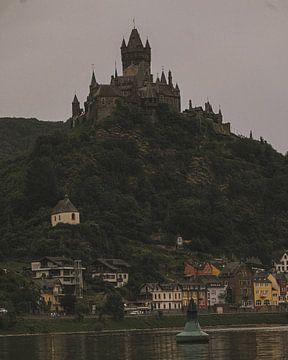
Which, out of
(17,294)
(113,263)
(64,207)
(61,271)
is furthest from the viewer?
(64,207)

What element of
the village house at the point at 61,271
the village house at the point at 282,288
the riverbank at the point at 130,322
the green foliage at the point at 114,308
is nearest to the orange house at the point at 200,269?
the village house at the point at 282,288

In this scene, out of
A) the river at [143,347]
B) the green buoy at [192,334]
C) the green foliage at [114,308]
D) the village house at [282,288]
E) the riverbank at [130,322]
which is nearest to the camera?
the river at [143,347]

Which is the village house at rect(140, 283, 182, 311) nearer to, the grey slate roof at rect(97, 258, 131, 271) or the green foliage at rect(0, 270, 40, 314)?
the grey slate roof at rect(97, 258, 131, 271)

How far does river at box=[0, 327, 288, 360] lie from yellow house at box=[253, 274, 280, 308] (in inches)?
2030

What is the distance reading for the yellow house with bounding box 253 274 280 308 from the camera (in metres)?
189

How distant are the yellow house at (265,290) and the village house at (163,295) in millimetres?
14210

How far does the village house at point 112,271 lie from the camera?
17875 cm

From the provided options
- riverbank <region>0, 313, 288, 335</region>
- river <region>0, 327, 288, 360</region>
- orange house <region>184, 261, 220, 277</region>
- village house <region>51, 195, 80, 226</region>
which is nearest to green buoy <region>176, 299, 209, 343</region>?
river <region>0, 327, 288, 360</region>

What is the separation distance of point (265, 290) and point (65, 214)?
33.1 meters

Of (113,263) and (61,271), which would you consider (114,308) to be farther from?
(113,263)

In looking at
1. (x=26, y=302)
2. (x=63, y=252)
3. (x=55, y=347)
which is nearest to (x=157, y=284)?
(x=63, y=252)

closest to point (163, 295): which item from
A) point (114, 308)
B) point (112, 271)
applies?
point (112, 271)

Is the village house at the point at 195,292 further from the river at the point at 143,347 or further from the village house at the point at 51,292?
the river at the point at 143,347

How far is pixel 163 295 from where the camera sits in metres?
178
